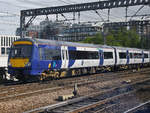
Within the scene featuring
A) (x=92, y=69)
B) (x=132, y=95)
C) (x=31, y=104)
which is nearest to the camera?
(x=31, y=104)

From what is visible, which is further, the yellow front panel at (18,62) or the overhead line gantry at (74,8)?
the overhead line gantry at (74,8)

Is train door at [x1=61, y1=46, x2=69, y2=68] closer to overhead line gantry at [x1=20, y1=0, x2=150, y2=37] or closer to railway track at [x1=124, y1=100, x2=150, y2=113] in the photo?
overhead line gantry at [x1=20, y1=0, x2=150, y2=37]

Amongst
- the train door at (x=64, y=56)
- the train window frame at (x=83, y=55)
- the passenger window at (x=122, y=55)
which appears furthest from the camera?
the passenger window at (x=122, y=55)

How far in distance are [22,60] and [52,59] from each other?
2.23 metres

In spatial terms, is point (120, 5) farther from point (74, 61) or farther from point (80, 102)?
point (80, 102)

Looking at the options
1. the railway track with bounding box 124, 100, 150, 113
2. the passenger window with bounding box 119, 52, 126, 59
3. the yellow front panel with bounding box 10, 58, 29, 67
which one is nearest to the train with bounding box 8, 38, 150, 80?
the yellow front panel with bounding box 10, 58, 29, 67

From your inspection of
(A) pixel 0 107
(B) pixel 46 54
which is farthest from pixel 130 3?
(A) pixel 0 107

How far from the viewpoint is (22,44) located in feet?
56.1

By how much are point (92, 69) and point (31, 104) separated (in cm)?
1430

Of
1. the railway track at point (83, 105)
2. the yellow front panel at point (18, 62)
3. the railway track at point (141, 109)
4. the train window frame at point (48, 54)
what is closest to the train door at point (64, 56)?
the train window frame at point (48, 54)

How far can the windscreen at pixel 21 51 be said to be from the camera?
16.6 meters

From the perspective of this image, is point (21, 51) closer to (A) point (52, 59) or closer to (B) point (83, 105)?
(A) point (52, 59)

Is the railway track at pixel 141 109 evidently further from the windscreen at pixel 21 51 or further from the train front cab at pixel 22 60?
the windscreen at pixel 21 51

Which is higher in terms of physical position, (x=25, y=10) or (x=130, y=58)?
(x=25, y=10)
